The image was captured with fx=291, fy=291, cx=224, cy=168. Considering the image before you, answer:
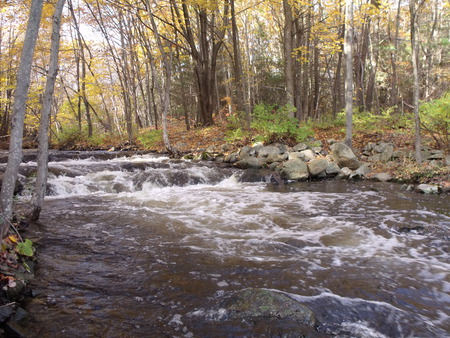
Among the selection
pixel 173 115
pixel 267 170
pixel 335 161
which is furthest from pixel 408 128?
pixel 173 115

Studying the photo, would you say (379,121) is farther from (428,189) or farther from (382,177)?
(428,189)

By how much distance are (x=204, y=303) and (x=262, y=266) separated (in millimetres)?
1199

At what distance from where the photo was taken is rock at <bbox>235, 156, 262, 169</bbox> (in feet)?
38.7

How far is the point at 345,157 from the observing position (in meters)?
10.7

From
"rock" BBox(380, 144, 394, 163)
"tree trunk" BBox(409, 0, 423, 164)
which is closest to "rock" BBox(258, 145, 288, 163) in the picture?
"rock" BBox(380, 144, 394, 163)

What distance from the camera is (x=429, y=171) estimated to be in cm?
874

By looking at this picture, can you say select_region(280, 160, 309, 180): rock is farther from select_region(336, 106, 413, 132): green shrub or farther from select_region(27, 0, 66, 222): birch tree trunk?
select_region(27, 0, 66, 222): birch tree trunk

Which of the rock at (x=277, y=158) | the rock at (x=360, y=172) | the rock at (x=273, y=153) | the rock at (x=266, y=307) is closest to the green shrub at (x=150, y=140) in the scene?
the rock at (x=273, y=153)

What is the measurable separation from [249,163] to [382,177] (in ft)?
15.8

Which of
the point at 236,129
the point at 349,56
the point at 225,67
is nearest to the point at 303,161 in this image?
the point at 349,56

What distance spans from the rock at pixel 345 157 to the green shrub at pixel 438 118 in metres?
2.38

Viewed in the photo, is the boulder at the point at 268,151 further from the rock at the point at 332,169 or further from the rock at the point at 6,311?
the rock at the point at 6,311

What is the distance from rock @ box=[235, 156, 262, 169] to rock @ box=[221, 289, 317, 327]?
8676mm

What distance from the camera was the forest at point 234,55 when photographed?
1418cm
